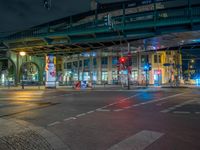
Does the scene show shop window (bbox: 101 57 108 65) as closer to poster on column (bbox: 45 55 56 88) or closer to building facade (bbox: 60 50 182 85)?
building facade (bbox: 60 50 182 85)

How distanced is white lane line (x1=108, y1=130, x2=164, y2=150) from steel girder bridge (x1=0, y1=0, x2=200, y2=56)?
1673 cm

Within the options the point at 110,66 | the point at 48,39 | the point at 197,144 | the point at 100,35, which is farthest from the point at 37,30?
the point at 197,144

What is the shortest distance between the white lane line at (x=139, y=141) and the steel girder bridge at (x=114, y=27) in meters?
16.7

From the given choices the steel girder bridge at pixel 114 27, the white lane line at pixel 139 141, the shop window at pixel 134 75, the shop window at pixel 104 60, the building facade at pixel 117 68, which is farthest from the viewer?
the shop window at pixel 104 60

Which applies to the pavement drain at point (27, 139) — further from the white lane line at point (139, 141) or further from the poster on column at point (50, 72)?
the poster on column at point (50, 72)

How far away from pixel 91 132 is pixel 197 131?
3.19 m

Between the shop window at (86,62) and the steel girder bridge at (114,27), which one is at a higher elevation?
the steel girder bridge at (114,27)

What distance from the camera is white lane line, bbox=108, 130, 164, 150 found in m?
5.70

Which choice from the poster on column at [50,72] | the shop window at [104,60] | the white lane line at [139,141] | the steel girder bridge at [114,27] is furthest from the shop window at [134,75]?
the white lane line at [139,141]

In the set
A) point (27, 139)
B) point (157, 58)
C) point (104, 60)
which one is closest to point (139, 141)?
point (27, 139)

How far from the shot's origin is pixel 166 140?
6.25 m

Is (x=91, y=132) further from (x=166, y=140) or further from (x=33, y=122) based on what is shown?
(x=33, y=122)

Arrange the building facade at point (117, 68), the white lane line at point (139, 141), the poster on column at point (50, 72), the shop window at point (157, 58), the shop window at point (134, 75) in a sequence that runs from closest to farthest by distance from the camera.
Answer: the white lane line at point (139, 141) → the poster on column at point (50, 72) → the building facade at point (117, 68) → the shop window at point (157, 58) → the shop window at point (134, 75)

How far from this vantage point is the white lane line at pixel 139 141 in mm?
5695
